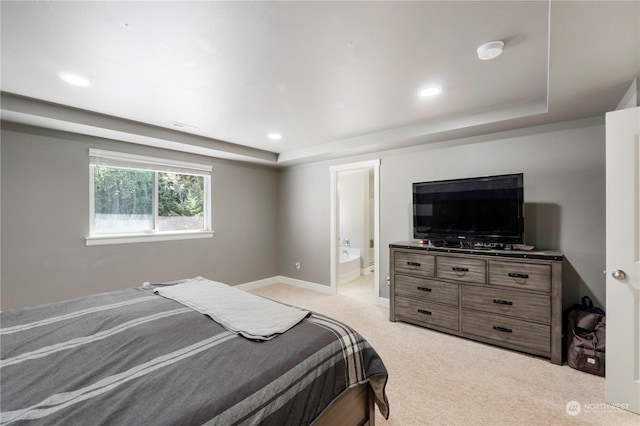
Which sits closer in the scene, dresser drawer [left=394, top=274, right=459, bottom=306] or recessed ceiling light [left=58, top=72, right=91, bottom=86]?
recessed ceiling light [left=58, top=72, right=91, bottom=86]

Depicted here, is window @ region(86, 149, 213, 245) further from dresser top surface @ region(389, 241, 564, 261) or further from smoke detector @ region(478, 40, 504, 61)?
smoke detector @ region(478, 40, 504, 61)

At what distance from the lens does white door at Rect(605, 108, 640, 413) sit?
5.88ft

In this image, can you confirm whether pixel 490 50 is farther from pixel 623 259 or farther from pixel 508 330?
pixel 508 330

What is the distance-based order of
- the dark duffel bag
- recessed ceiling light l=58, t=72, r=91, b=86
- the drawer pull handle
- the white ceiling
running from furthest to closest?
1. the drawer pull handle
2. the dark duffel bag
3. recessed ceiling light l=58, t=72, r=91, b=86
4. the white ceiling

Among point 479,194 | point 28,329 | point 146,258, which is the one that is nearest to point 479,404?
point 479,194

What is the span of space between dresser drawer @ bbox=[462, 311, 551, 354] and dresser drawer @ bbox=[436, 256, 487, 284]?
1.16 feet

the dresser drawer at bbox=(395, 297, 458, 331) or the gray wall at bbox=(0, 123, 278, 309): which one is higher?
the gray wall at bbox=(0, 123, 278, 309)

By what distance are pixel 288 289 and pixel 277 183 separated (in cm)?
205

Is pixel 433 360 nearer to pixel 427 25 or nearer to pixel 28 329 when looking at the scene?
pixel 427 25

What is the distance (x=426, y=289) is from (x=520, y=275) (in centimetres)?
92

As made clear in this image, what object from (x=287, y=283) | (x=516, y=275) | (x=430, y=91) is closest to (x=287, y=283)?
(x=287, y=283)

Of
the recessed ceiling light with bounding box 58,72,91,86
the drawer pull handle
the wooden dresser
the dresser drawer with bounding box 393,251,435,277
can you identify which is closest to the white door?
the wooden dresser

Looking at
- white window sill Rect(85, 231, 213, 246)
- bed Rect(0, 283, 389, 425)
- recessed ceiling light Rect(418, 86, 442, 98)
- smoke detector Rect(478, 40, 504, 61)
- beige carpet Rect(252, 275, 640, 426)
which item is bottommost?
beige carpet Rect(252, 275, 640, 426)

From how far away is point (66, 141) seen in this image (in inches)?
121
